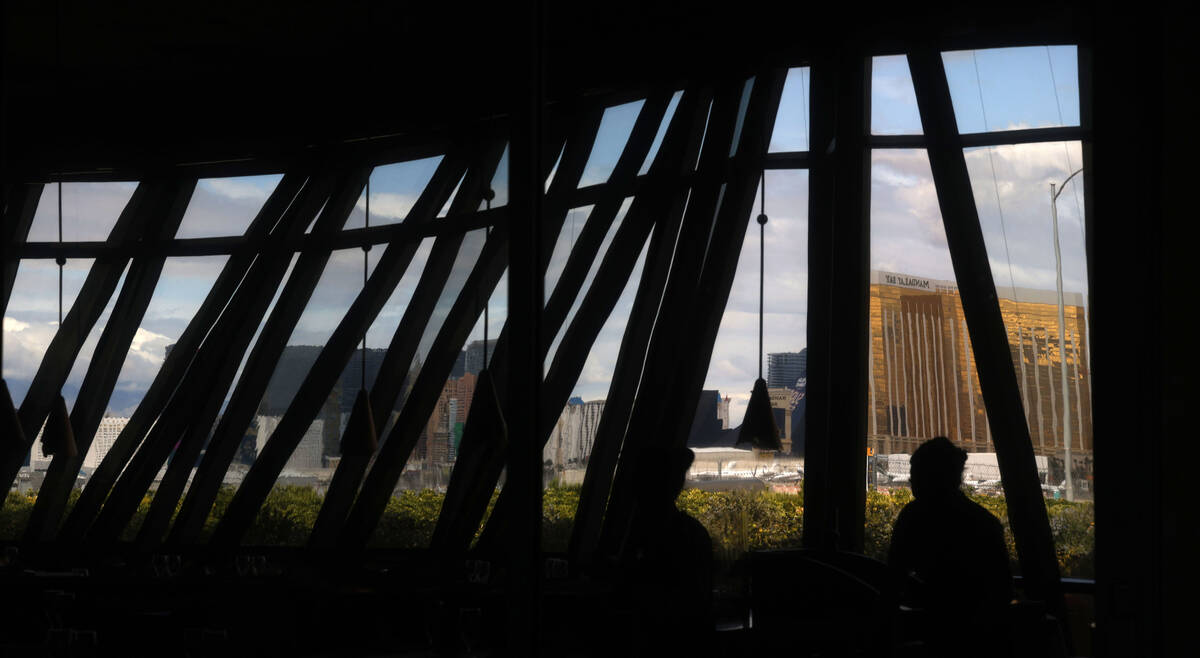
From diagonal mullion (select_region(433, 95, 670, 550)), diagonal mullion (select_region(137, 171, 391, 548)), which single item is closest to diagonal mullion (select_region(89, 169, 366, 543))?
diagonal mullion (select_region(137, 171, 391, 548))

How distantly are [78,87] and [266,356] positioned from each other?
272cm

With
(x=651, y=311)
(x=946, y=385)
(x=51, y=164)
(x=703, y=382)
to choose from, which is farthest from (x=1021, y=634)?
(x=51, y=164)

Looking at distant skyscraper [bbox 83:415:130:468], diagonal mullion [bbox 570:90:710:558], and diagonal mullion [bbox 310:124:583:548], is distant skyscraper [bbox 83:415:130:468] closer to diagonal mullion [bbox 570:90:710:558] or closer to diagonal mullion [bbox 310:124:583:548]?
diagonal mullion [bbox 310:124:583:548]

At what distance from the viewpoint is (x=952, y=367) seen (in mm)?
5930

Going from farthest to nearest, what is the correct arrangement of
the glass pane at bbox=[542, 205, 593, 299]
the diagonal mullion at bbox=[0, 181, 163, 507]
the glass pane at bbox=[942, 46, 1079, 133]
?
the diagonal mullion at bbox=[0, 181, 163, 507]
the glass pane at bbox=[542, 205, 593, 299]
the glass pane at bbox=[942, 46, 1079, 133]

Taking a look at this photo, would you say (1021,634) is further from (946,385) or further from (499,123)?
(499,123)

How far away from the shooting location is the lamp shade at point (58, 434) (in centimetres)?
619

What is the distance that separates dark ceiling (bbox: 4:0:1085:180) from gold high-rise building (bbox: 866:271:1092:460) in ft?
5.58

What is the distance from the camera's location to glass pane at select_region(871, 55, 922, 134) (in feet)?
19.7

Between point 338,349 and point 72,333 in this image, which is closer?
point 338,349

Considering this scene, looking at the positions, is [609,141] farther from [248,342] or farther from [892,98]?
[248,342]

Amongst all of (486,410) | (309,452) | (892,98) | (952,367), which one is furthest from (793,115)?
(309,452)

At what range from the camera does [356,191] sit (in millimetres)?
8328

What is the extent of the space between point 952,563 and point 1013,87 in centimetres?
369
